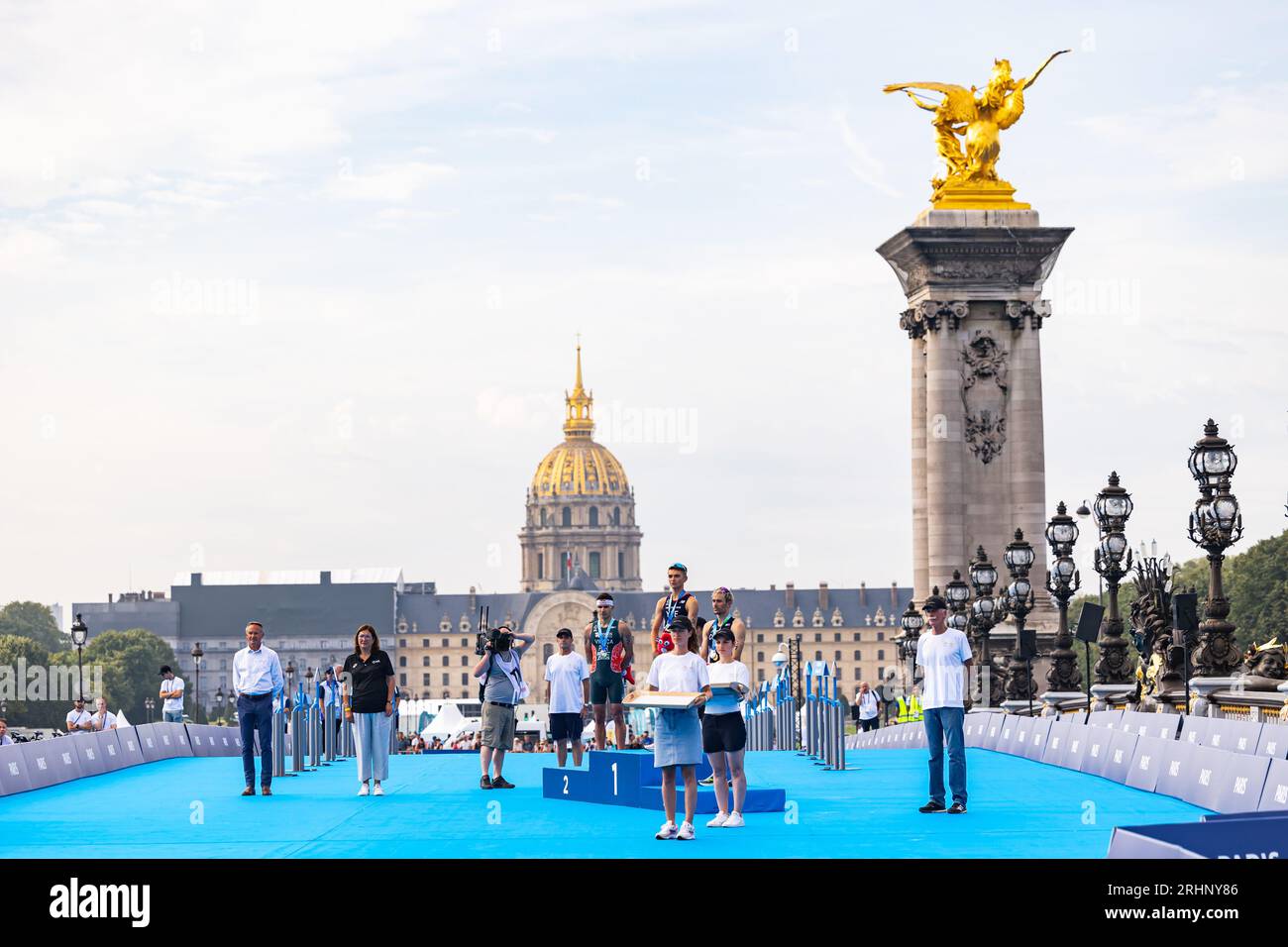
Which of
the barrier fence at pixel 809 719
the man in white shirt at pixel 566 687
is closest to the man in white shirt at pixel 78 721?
the barrier fence at pixel 809 719

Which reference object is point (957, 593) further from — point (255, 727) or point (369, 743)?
point (255, 727)

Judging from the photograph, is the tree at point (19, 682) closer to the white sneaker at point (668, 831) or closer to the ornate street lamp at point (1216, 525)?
the ornate street lamp at point (1216, 525)

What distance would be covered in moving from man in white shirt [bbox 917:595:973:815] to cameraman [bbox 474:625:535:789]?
514 cm

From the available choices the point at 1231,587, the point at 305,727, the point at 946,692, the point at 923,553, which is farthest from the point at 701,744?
the point at 1231,587

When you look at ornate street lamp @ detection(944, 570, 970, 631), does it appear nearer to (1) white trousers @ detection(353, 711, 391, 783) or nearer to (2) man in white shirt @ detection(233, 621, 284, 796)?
(1) white trousers @ detection(353, 711, 391, 783)

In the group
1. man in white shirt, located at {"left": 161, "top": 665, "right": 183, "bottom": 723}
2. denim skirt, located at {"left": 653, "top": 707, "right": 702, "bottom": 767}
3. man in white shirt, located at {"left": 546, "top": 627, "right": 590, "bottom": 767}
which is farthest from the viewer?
man in white shirt, located at {"left": 161, "top": 665, "right": 183, "bottom": 723}

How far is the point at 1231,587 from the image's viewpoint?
125 m

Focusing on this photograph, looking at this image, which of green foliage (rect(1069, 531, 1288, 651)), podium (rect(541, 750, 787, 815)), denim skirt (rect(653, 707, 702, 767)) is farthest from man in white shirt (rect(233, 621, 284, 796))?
green foliage (rect(1069, 531, 1288, 651))

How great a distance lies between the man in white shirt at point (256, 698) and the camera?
1088 inches

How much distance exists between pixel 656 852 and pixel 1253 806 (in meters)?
6.56

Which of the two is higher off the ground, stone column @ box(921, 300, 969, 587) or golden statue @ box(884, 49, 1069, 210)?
golden statue @ box(884, 49, 1069, 210)

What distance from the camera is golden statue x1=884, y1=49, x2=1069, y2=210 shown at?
208 feet

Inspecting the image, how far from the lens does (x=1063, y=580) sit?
44.4 metres

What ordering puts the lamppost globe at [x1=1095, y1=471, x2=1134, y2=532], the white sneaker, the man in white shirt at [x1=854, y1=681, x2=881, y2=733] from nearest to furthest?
the white sneaker
the lamppost globe at [x1=1095, y1=471, x2=1134, y2=532]
the man in white shirt at [x1=854, y1=681, x2=881, y2=733]
